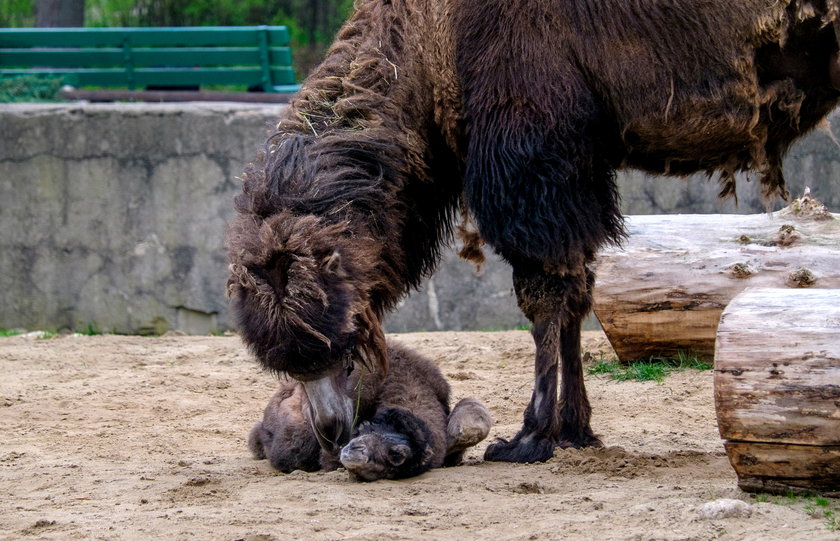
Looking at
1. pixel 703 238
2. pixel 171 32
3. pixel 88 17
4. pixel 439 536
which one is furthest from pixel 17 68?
pixel 88 17

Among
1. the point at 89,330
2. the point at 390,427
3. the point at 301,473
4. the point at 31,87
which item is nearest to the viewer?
the point at 390,427

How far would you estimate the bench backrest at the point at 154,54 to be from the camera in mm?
10180

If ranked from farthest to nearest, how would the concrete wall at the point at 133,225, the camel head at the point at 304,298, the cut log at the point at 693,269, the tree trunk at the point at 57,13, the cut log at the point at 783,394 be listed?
the tree trunk at the point at 57,13 → the concrete wall at the point at 133,225 → the cut log at the point at 693,269 → the camel head at the point at 304,298 → the cut log at the point at 783,394

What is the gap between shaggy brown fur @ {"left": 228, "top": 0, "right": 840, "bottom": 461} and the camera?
13.4 ft

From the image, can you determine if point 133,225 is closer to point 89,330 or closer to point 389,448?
point 89,330

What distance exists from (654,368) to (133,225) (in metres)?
4.92

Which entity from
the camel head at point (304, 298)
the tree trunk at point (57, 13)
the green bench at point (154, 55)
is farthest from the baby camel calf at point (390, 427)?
the tree trunk at point (57, 13)

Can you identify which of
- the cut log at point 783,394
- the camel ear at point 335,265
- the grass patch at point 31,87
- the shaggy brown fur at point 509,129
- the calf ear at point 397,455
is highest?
the grass patch at point 31,87

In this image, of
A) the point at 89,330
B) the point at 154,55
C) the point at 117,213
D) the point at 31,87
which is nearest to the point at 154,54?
the point at 154,55

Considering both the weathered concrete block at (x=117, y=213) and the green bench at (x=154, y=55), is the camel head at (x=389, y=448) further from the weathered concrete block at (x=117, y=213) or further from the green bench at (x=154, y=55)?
the green bench at (x=154, y=55)

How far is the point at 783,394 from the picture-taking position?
3408mm

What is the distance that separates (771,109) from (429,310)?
4.76 metres

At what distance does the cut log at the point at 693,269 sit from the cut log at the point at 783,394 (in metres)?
2.40

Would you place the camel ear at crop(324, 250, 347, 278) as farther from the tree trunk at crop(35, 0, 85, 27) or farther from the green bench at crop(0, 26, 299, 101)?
the tree trunk at crop(35, 0, 85, 27)
